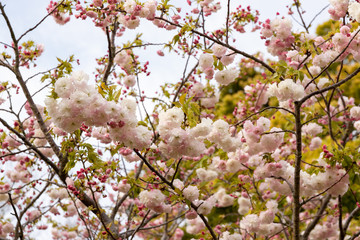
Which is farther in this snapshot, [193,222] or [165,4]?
[193,222]

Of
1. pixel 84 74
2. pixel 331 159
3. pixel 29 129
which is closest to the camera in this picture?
pixel 84 74

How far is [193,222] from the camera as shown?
5.77 m

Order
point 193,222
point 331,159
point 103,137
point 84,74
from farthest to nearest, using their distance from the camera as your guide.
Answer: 1. point 193,222
2. point 103,137
3. point 331,159
4. point 84,74

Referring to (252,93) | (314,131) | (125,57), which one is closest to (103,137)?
(125,57)

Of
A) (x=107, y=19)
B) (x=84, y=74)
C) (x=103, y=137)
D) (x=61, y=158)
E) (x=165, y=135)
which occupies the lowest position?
(x=165, y=135)

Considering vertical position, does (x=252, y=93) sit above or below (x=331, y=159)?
above

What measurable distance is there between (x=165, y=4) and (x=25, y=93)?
1.78m

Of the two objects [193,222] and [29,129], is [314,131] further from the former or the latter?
[29,129]

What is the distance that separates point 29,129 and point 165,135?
285cm

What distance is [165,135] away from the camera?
218cm

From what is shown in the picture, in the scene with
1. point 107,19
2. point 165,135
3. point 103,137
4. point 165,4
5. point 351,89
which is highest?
point 351,89

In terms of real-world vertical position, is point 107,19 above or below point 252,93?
above

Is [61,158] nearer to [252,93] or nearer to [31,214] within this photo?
[31,214]

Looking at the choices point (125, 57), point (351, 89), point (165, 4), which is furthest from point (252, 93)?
point (351, 89)
